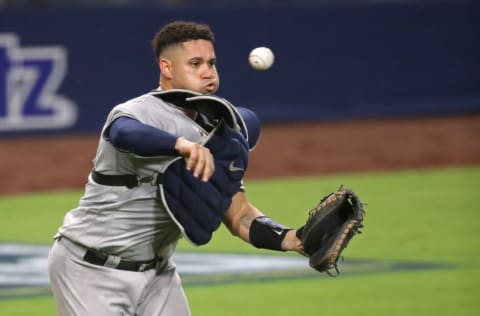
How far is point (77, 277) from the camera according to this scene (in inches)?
197

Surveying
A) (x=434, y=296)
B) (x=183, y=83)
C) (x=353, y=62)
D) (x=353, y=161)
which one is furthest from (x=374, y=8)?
(x=183, y=83)

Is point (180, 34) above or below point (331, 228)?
above

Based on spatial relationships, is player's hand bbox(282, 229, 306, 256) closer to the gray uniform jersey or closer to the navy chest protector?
the navy chest protector

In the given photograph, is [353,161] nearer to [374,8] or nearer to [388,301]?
[374,8]

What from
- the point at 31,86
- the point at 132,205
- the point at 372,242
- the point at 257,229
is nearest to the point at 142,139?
the point at 132,205

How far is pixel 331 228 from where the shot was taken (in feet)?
15.6

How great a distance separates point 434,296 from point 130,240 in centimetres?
431

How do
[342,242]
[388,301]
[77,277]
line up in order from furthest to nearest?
[388,301]
[77,277]
[342,242]

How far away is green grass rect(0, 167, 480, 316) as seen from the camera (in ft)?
27.6

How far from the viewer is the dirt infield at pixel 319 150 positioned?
45.4 ft

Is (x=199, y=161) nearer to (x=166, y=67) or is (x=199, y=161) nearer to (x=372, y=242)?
(x=166, y=67)

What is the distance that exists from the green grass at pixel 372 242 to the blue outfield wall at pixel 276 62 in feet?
3.94

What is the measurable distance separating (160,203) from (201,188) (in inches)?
11.4

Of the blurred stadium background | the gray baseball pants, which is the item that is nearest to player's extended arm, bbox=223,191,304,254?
the gray baseball pants
